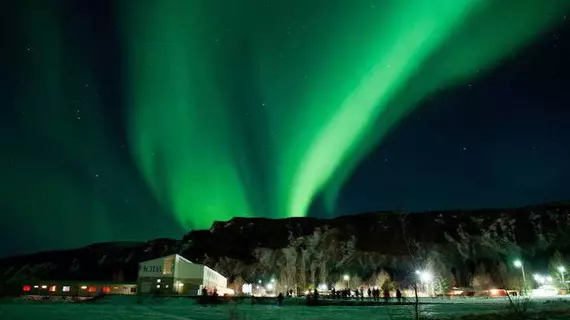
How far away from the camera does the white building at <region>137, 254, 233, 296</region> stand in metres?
77.2

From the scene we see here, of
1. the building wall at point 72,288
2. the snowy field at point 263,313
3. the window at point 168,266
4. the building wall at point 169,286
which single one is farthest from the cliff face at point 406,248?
the snowy field at point 263,313

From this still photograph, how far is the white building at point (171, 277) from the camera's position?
77250 mm

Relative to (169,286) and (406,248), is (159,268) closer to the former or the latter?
(169,286)

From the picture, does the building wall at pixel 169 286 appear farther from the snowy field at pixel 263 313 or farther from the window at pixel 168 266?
the snowy field at pixel 263 313

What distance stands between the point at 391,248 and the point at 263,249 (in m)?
48.9

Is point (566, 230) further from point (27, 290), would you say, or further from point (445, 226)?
point (27, 290)

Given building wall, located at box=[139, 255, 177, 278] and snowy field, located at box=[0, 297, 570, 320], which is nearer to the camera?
snowy field, located at box=[0, 297, 570, 320]

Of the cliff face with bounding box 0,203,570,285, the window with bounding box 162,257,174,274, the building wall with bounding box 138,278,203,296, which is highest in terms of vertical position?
the cliff face with bounding box 0,203,570,285

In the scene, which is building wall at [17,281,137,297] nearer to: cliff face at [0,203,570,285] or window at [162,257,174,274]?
window at [162,257,174,274]

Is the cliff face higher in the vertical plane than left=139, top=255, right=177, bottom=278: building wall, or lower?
higher

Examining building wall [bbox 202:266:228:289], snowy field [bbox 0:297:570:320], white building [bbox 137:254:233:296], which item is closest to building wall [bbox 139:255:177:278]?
white building [bbox 137:254:233:296]

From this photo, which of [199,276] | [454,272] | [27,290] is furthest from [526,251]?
[27,290]

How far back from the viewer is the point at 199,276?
79.2 metres

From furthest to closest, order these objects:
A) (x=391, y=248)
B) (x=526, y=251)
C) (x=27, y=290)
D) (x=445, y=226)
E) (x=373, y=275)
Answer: (x=445, y=226)
(x=391, y=248)
(x=526, y=251)
(x=373, y=275)
(x=27, y=290)
